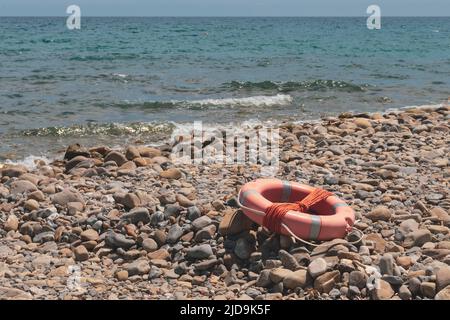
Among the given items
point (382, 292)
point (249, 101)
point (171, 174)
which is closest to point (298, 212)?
point (382, 292)

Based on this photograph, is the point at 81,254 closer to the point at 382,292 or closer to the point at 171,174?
the point at 171,174

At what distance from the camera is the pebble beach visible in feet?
14.9

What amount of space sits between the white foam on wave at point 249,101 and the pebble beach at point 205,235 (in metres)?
6.12

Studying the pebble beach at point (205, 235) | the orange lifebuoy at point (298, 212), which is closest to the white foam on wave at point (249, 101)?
the pebble beach at point (205, 235)

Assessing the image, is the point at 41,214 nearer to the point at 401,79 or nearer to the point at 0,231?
the point at 0,231

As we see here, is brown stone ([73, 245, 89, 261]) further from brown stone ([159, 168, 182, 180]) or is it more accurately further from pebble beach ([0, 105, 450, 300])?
brown stone ([159, 168, 182, 180])

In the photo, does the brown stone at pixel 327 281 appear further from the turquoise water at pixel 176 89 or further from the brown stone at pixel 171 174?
the turquoise water at pixel 176 89

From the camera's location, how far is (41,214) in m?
5.98

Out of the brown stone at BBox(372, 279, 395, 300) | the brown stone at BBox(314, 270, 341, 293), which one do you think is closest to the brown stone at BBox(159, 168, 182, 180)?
the brown stone at BBox(314, 270, 341, 293)

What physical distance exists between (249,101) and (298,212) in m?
9.71

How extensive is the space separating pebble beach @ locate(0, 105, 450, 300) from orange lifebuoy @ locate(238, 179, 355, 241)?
0.40 feet
